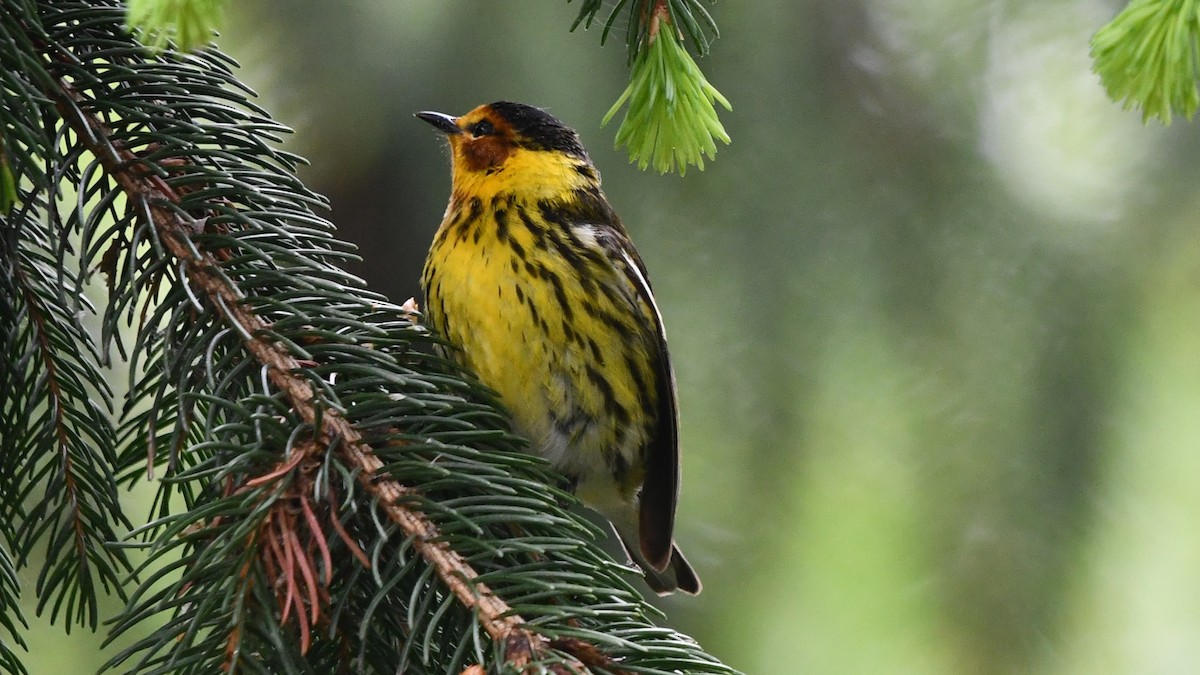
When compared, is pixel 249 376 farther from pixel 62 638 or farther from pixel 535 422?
pixel 62 638

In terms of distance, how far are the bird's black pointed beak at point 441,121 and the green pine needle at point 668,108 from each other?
84cm

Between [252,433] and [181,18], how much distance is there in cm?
40

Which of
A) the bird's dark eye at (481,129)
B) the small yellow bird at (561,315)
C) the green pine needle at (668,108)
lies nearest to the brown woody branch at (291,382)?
the green pine needle at (668,108)

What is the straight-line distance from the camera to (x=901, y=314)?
7.01ft

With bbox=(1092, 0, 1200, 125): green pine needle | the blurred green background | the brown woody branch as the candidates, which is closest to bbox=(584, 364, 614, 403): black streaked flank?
the blurred green background

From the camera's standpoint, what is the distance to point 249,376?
1.21 m

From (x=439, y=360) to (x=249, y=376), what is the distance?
11.1 inches

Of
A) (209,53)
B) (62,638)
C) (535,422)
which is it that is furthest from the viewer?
(62,638)

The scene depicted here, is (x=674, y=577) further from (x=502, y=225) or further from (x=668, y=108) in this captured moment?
(x=668, y=108)

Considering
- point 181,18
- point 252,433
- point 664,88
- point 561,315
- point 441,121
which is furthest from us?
point 441,121

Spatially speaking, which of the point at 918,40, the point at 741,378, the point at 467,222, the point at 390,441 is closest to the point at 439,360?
the point at 390,441

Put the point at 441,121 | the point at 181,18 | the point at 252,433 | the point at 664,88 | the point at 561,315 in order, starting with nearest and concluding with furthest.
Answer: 1. the point at 181,18
2. the point at 252,433
3. the point at 664,88
4. the point at 561,315
5. the point at 441,121

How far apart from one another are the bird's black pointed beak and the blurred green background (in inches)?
8.2

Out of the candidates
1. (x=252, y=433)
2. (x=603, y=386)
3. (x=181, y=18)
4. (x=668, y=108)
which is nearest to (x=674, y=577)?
(x=603, y=386)
